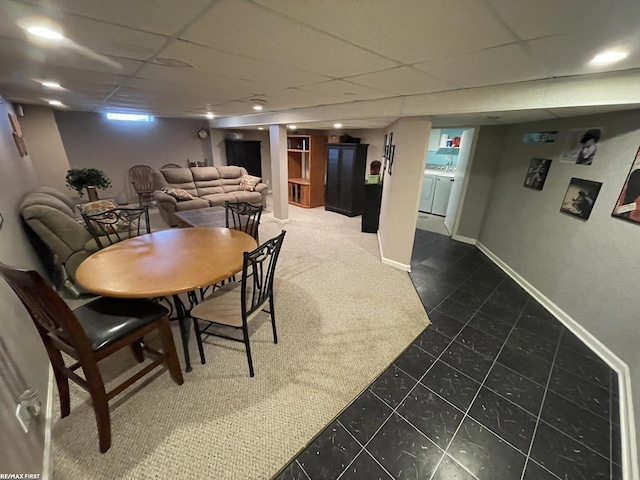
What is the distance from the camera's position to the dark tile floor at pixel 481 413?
1316 mm

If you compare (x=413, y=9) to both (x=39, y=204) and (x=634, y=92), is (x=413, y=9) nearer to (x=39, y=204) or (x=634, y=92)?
(x=634, y=92)

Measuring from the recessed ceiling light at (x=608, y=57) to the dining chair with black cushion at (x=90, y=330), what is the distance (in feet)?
9.44

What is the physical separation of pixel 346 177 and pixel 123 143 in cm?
Result: 536

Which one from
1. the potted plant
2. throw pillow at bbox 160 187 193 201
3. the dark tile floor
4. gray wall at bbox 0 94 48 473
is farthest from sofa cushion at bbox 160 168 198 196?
the dark tile floor

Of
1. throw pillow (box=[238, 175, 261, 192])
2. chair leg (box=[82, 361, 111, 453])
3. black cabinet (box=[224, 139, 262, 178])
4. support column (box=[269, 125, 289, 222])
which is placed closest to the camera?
chair leg (box=[82, 361, 111, 453])

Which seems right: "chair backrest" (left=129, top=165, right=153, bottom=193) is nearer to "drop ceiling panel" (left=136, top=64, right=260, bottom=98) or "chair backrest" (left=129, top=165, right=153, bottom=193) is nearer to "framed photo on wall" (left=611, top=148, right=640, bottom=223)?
"drop ceiling panel" (left=136, top=64, right=260, bottom=98)

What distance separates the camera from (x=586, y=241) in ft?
7.47

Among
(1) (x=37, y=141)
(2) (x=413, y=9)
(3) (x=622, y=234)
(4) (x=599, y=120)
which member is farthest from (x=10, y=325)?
(1) (x=37, y=141)

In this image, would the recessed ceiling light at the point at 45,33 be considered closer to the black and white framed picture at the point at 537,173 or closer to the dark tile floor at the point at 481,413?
the dark tile floor at the point at 481,413

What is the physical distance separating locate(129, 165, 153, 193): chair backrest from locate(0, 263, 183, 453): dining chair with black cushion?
5578 millimetres

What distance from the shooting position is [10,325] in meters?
1.32

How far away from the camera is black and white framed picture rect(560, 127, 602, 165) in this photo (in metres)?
2.29

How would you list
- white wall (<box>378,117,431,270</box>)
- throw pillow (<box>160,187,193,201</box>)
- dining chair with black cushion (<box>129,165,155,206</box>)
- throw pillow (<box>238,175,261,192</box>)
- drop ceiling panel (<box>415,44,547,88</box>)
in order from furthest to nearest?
dining chair with black cushion (<box>129,165,155,206</box>) < throw pillow (<box>238,175,261,192</box>) < throw pillow (<box>160,187,193,201</box>) < white wall (<box>378,117,431,270</box>) < drop ceiling panel (<box>415,44,547,88</box>)

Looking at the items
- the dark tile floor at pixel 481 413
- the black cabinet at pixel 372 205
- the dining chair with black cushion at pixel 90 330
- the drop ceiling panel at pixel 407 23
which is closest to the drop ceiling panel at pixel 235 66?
the drop ceiling panel at pixel 407 23
